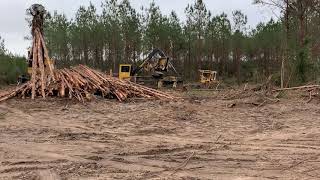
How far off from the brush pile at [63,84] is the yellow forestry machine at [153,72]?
11.8 m

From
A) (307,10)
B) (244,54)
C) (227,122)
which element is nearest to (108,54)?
(244,54)

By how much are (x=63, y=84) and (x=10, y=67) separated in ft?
84.3

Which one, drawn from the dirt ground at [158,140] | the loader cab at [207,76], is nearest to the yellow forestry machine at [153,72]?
the loader cab at [207,76]

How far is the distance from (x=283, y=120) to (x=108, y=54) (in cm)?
3764

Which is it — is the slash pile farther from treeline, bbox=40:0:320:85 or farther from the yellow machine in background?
treeline, bbox=40:0:320:85

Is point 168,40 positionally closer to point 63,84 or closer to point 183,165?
point 63,84

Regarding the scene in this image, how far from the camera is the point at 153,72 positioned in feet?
109

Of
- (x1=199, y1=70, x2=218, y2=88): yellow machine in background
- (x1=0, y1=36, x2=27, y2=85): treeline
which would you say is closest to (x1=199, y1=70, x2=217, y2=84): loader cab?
(x1=199, y1=70, x2=218, y2=88): yellow machine in background

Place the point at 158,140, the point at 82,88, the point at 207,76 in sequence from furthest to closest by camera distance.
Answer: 1. the point at 207,76
2. the point at 82,88
3. the point at 158,140

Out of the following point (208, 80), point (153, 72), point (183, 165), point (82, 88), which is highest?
point (153, 72)

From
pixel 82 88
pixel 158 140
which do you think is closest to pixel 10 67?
pixel 82 88

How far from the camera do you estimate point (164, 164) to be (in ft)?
25.1

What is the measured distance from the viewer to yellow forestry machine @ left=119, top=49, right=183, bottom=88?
3275 cm

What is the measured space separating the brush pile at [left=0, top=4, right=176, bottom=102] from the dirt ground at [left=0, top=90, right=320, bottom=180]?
95cm
